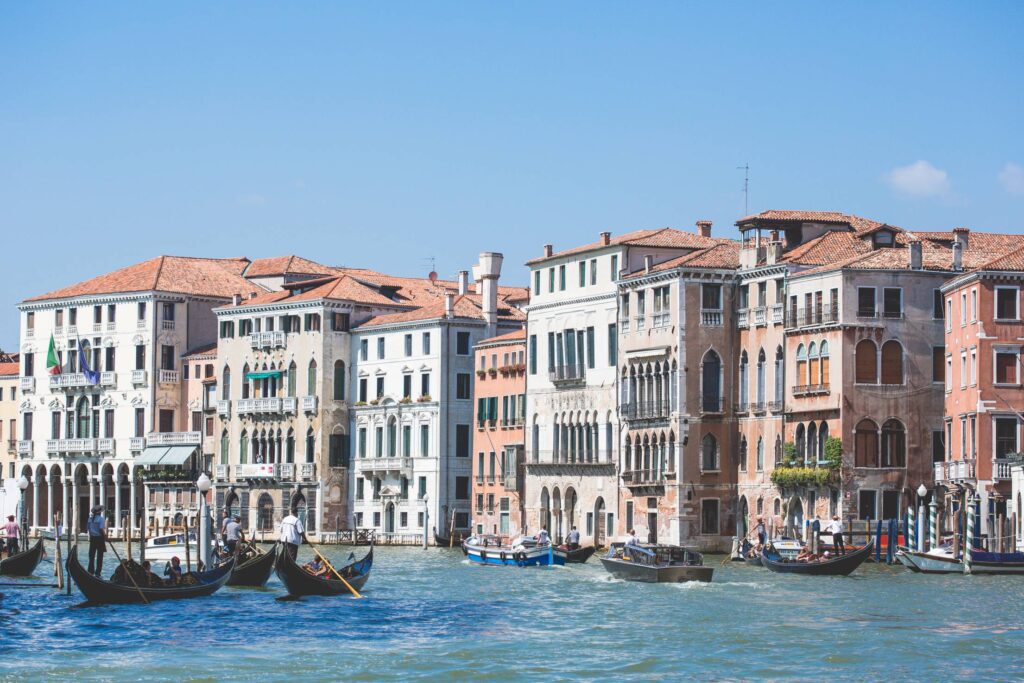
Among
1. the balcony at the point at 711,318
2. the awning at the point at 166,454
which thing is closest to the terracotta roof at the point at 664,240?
the balcony at the point at 711,318

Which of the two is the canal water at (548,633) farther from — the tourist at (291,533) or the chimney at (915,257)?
the chimney at (915,257)

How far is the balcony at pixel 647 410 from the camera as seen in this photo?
64.0 meters

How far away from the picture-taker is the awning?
84.6 metres

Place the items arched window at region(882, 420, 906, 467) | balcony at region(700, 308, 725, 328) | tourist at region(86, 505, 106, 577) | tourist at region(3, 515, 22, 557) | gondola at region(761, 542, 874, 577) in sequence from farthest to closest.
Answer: balcony at region(700, 308, 725, 328) < arched window at region(882, 420, 906, 467) < tourist at region(3, 515, 22, 557) < gondola at region(761, 542, 874, 577) < tourist at region(86, 505, 106, 577)

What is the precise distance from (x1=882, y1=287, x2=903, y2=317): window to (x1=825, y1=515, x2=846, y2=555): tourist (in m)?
5.55

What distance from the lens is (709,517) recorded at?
63.6 m

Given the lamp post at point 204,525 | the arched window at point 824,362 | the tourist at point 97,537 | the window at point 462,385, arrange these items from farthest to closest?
the window at point 462,385, the arched window at point 824,362, the lamp post at point 204,525, the tourist at point 97,537

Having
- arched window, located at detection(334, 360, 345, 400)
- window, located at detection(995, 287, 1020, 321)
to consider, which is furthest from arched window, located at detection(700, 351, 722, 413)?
arched window, located at detection(334, 360, 345, 400)

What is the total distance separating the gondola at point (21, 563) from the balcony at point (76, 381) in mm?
37607

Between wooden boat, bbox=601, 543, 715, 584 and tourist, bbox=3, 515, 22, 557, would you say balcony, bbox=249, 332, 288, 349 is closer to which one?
tourist, bbox=3, 515, 22, 557

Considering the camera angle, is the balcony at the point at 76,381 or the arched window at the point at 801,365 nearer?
the arched window at the point at 801,365

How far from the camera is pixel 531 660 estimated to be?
3197 cm

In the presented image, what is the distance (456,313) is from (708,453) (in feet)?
48.9

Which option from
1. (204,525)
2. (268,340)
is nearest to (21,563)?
(204,525)
